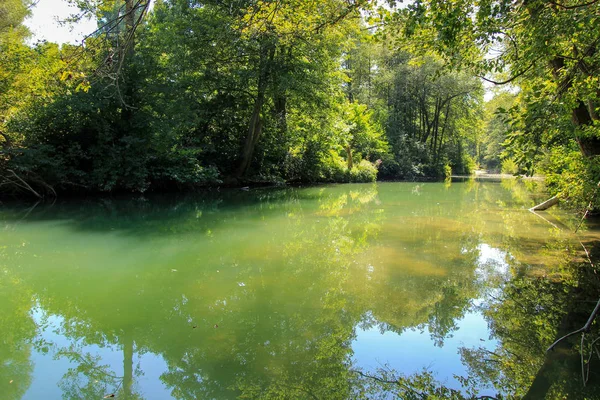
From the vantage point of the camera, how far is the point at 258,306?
4332 mm

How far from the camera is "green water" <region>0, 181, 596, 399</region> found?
3025mm

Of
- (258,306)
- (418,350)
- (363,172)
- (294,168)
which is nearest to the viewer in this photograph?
(418,350)

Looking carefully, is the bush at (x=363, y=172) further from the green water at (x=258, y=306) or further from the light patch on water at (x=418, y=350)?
the light patch on water at (x=418, y=350)

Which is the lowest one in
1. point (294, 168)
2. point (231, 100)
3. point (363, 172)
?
point (363, 172)

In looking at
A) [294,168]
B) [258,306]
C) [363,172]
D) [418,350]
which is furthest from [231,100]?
[418,350]

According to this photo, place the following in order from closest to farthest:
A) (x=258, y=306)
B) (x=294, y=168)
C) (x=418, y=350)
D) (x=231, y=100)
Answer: (x=418, y=350) < (x=258, y=306) < (x=231, y=100) < (x=294, y=168)

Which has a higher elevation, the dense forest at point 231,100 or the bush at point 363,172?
the dense forest at point 231,100

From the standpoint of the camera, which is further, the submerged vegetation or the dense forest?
the dense forest

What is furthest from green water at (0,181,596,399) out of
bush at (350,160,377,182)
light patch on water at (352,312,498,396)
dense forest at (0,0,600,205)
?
bush at (350,160,377,182)

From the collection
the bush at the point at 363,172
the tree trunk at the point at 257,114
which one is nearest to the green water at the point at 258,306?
the tree trunk at the point at 257,114

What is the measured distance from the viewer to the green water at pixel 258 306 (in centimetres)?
303

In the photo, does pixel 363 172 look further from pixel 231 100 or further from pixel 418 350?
pixel 418 350

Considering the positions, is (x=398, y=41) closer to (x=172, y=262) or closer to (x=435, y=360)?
(x=435, y=360)

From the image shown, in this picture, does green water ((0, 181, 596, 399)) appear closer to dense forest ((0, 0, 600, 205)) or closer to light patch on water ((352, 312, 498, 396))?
light patch on water ((352, 312, 498, 396))
